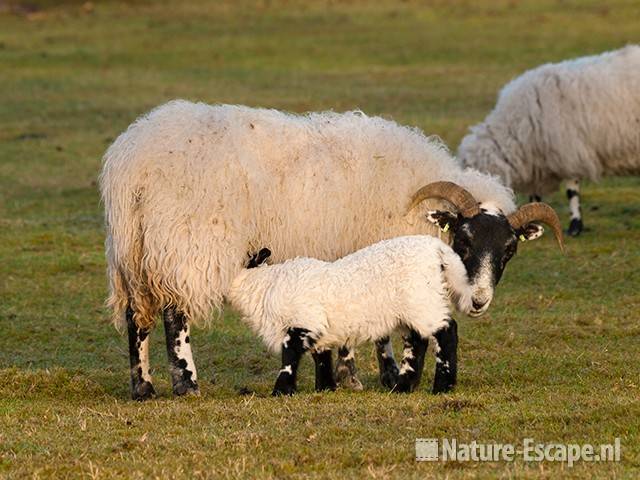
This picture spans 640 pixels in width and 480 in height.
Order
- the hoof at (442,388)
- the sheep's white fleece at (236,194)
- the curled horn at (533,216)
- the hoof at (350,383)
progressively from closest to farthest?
the hoof at (442,388), the sheep's white fleece at (236,194), the hoof at (350,383), the curled horn at (533,216)

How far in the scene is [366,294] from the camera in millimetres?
9117

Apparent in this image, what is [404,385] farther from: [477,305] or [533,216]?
[533,216]

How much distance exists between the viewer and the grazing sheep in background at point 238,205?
957 centimetres

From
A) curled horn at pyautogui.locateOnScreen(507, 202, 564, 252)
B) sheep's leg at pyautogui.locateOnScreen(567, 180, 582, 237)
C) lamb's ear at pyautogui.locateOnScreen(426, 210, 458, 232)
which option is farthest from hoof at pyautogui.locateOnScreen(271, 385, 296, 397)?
sheep's leg at pyautogui.locateOnScreen(567, 180, 582, 237)

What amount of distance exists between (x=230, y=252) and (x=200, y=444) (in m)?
2.32

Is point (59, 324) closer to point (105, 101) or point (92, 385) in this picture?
point (92, 385)

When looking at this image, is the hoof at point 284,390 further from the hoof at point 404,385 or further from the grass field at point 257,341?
the hoof at point 404,385

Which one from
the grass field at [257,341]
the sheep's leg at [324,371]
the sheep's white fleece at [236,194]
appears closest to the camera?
the grass field at [257,341]

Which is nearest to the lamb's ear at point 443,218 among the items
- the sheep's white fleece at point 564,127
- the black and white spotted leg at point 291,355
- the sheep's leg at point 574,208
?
the black and white spotted leg at point 291,355

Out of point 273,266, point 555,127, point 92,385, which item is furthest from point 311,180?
point 555,127

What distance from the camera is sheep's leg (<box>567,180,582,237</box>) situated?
17.4 metres

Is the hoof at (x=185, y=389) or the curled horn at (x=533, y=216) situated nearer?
the hoof at (x=185, y=389)

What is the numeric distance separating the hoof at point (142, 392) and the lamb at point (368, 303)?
1.03 metres

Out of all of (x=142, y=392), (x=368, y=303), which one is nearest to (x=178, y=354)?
(x=142, y=392)
